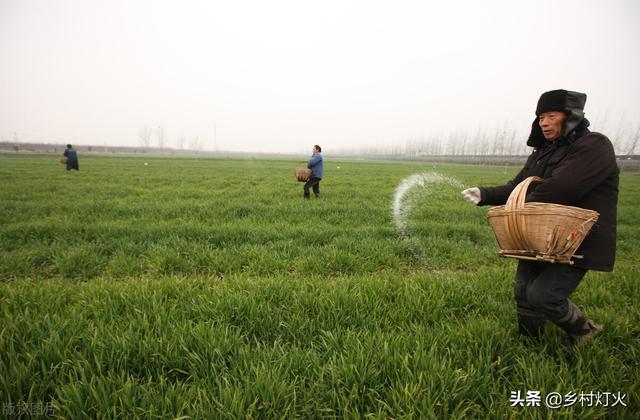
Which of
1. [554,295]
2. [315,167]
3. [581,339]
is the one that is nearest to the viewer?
[554,295]

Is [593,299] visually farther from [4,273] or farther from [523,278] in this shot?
[4,273]

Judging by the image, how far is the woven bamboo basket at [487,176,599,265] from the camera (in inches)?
75.2

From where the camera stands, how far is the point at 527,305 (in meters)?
2.60

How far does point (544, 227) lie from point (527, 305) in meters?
1.06

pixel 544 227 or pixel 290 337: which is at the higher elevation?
pixel 544 227

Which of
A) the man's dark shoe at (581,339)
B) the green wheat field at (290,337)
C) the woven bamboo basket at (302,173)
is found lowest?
the green wheat field at (290,337)

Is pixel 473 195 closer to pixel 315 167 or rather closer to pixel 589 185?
pixel 589 185

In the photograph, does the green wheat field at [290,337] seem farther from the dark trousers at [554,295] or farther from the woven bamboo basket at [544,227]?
the woven bamboo basket at [544,227]

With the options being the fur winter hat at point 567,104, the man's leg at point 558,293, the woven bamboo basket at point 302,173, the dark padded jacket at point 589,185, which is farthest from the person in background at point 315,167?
the man's leg at point 558,293

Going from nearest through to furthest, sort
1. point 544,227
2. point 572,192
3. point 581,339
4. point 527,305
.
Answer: point 544,227 < point 572,192 < point 581,339 < point 527,305

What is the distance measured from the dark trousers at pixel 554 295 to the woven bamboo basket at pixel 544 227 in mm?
245

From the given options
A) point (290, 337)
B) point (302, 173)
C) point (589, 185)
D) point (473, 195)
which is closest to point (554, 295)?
point (589, 185)

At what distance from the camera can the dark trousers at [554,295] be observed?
222 cm

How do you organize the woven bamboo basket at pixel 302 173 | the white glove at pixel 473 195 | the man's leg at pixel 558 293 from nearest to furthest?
the man's leg at pixel 558 293 < the white glove at pixel 473 195 < the woven bamboo basket at pixel 302 173
